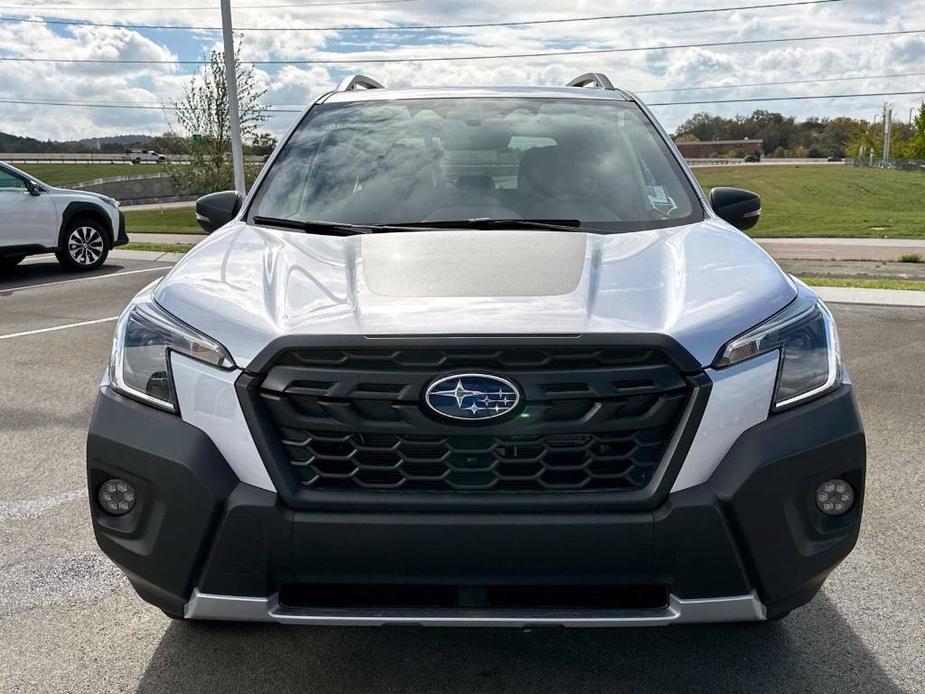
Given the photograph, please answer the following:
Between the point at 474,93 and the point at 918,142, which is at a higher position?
the point at 474,93

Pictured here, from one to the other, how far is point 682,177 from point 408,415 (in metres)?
1.95

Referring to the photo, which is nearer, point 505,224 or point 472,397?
point 472,397

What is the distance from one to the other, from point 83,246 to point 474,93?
11.3 metres

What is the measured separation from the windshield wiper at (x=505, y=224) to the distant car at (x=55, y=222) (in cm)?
1165

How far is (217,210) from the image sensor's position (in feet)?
13.8

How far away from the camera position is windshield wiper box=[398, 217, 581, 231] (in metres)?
3.56

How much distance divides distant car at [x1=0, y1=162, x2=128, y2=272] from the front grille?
12.6 metres

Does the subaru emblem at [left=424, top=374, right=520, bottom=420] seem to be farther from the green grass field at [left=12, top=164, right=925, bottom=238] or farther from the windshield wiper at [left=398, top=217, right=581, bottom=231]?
the green grass field at [left=12, top=164, right=925, bottom=238]

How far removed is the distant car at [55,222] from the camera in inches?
538

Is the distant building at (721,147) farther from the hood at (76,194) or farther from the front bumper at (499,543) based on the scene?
the front bumper at (499,543)

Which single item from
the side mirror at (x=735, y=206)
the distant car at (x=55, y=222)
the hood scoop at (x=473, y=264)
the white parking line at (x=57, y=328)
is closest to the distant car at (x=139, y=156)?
the distant car at (x=55, y=222)

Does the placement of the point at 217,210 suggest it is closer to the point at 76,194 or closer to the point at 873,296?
the point at 873,296

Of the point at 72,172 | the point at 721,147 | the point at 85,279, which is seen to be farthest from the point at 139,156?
the point at 85,279

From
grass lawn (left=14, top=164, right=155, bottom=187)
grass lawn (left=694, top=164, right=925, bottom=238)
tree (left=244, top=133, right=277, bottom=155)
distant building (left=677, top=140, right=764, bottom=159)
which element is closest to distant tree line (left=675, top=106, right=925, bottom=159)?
distant building (left=677, top=140, right=764, bottom=159)
